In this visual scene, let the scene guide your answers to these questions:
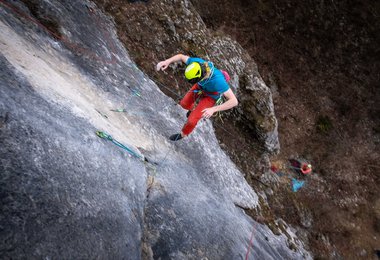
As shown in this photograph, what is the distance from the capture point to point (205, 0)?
22938 mm

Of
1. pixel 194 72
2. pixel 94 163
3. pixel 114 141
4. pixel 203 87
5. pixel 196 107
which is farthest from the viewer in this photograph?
pixel 196 107

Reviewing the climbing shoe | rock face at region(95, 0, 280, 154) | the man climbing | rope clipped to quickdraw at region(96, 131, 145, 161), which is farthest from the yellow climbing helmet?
rock face at region(95, 0, 280, 154)

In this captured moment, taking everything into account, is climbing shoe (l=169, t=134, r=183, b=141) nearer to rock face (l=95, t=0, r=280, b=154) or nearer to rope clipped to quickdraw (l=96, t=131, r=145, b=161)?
rope clipped to quickdraw (l=96, t=131, r=145, b=161)

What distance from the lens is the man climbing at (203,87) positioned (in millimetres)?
8133

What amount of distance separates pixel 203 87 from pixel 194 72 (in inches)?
50.0

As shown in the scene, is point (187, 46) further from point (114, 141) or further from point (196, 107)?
point (114, 141)

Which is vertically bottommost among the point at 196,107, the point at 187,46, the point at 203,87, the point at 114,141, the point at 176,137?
the point at 176,137

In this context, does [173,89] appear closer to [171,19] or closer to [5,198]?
[171,19]

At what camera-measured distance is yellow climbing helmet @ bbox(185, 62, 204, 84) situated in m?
8.09

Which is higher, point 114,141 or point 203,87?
point 203,87

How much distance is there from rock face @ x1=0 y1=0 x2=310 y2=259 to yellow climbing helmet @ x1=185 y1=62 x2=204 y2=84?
236 cm

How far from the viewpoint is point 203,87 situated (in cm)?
932

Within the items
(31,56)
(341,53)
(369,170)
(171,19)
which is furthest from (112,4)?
(369,170)

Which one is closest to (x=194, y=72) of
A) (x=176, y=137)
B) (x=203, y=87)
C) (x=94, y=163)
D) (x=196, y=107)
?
(x=203, y=87)
